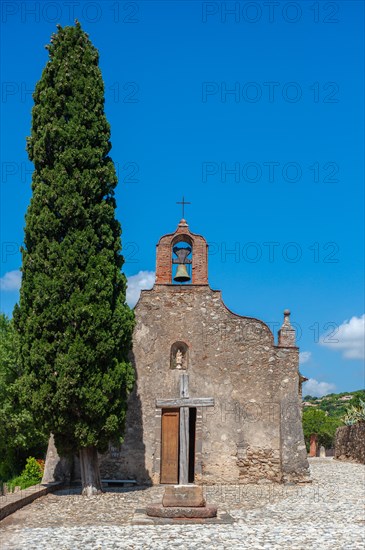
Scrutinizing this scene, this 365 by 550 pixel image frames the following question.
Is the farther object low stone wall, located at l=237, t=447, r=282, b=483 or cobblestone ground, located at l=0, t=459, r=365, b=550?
low stone wall, located at l=237, t=447, r=282, b=483

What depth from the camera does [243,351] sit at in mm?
19047

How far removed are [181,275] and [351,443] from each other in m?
16.9

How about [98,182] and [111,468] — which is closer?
[98,182]

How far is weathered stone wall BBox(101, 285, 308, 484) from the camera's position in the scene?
1825 centimetres

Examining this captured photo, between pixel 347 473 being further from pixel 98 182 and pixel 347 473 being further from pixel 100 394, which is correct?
pixel 98 182

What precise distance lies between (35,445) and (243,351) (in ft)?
30.5

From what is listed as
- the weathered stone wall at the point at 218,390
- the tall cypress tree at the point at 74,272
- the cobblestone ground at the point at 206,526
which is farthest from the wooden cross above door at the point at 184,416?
the weathered stone wall at the point at 218,390

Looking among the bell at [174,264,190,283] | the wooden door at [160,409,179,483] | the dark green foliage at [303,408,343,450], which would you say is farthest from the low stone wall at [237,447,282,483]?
the dark green foliage at [303,408,343,450]

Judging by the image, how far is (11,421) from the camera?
20719mm

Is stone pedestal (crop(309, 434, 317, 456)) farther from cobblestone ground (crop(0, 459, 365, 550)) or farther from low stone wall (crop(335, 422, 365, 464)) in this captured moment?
cobblestone ground (crop(0, 459, 365, 550))

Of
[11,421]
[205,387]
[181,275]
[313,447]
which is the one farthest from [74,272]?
[313,447]

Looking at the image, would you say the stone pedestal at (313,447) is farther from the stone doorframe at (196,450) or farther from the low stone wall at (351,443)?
the stone doorframe at (196,450)

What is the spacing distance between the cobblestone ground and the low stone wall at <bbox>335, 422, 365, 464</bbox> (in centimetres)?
1324

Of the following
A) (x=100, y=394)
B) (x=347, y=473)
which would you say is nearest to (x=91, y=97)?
(x=100, y=394)
